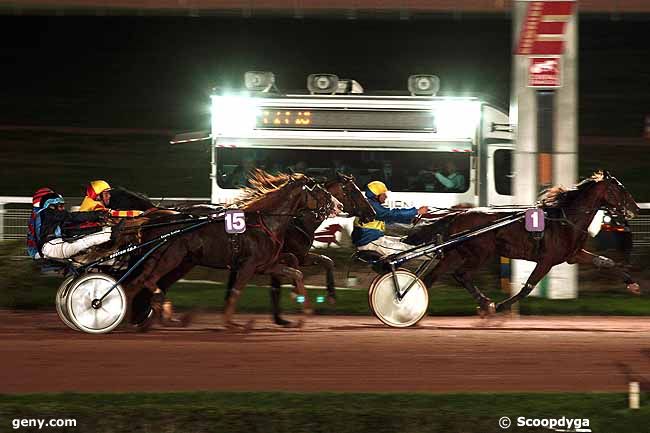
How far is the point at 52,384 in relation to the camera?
8.67m

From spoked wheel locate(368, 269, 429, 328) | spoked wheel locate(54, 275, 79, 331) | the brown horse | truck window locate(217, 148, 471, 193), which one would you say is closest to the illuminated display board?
truck window locate(217, 148, 471, 193)

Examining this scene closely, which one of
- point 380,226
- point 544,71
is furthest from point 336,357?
point 544,71

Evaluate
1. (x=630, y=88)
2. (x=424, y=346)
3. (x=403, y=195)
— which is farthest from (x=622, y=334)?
(x=630, y=88)

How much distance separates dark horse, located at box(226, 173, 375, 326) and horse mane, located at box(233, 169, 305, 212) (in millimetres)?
360

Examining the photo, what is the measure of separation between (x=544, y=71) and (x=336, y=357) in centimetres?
558

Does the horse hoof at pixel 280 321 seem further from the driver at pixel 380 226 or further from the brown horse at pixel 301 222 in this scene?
the driver at pixel 380 226

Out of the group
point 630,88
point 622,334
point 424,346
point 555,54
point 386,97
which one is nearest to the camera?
point 424,346

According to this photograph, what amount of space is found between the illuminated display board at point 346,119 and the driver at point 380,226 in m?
3.40

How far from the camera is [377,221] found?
12094mm

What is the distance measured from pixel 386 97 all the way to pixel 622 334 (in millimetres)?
5283

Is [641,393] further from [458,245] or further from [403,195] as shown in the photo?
[403,195]

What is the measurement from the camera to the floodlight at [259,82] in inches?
625

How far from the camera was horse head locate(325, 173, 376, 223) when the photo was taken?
1173 centimetres

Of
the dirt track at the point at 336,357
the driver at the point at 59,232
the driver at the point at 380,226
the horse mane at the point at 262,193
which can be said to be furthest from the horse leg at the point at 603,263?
the driver at the point at 59,232
